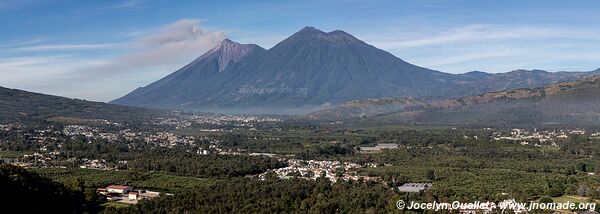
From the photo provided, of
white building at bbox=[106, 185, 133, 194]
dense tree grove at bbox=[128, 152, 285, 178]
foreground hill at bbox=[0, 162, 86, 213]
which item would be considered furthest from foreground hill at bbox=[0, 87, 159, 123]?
foreground hill at bbox=[0, 162, 86, 213]

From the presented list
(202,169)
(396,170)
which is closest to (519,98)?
(396,170)

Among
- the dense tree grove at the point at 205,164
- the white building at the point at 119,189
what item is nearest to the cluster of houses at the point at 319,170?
the dense tree grove at the point at 205,164

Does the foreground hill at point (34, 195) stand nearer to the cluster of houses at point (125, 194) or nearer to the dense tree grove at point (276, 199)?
the cluster of houses at point (125, 194)

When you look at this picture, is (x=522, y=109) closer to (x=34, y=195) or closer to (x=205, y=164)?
(x=205, y=164)

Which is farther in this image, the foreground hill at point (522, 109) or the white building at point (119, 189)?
the foreground hill at point (522, 109)

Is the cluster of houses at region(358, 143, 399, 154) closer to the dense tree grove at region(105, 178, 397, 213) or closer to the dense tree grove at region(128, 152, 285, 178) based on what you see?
the dense tree grove at region(128, 152, 285, 178)

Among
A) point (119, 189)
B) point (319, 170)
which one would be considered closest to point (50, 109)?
point (319, 170)
